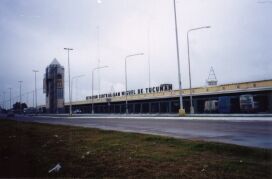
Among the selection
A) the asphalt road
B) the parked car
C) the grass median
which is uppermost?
the parked car

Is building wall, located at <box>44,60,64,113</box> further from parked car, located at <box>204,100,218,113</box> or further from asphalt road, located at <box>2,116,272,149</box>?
asphalt road, located at <box>2,116,272,149</box>

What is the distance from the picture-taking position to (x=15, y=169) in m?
7.43

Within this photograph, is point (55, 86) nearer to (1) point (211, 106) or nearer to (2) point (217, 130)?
(1) point (211, 106)

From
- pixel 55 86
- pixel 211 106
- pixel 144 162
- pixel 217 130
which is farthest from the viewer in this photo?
pixel 55 86

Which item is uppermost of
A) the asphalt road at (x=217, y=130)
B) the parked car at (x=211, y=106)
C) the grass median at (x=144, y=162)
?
the parked car at (x=211, y=106)

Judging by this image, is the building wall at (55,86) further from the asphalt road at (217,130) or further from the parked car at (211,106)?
the asphalt road at (217,130)

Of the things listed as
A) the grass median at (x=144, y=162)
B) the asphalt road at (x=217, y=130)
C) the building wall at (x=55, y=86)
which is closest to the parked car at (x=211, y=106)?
the asphalt road at (x=217, y=130)

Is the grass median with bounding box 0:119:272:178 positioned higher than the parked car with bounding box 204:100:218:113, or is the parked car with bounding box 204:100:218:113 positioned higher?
the parked car with bounding box 204:100:218:113

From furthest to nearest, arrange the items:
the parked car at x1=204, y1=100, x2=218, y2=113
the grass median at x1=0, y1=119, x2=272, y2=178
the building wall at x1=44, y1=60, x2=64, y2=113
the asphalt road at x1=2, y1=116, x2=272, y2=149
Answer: the building wall at x1=44, y1=60, x2=64, y2=113 → the parked car at x1=204, y1=100, x2=218, y2=113 → the asphalt road at x1=2, y1=116, x2=272, y2=149 → the grass median at x1=0, y1=119, x2=272, y2=178

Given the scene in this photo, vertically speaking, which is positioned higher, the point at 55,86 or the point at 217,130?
the point at 55,86

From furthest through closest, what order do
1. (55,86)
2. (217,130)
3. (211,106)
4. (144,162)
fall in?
(55,86) → (211,106) → (217,130) → (144,162)

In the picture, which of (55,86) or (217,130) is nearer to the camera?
(217,130)

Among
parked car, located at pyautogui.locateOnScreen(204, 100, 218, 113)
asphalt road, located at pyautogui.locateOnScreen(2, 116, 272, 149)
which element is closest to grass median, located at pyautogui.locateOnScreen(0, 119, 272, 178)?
asphalt road, located at pyautogui.locateOnScreen(2, 116, 272, 149)

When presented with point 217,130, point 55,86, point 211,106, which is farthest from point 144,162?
point 55,86
